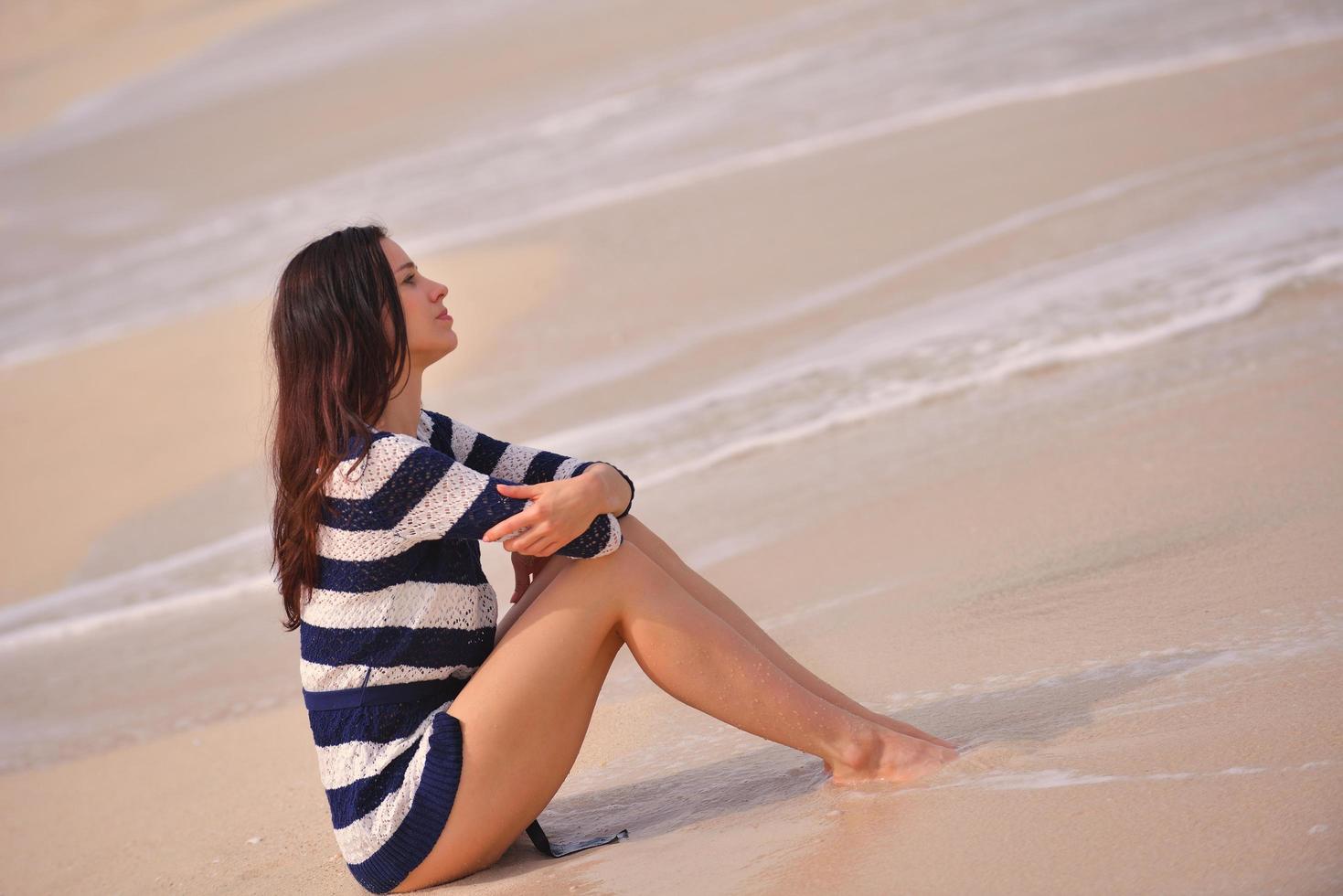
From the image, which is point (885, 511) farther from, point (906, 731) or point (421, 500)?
point (421, 500)

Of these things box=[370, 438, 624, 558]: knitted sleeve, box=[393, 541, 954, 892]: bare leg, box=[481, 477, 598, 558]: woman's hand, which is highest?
box=[370, 438, 624, 558]: knitted sleeve

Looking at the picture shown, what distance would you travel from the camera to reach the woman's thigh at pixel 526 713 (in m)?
2.67

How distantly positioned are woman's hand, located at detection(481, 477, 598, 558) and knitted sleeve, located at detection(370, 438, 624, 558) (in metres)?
0.02

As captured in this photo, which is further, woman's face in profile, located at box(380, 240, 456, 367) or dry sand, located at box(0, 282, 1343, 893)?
woman's face in profile, located at box(380, 240, 456, 367)

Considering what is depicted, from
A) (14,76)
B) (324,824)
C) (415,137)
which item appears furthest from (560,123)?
(14,76)

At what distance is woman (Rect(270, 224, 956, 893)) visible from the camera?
8.70ft

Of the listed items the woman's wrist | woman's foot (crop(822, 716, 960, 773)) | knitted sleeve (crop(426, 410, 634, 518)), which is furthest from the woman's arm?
woman's foot (crop(822, 716, 960, 773))

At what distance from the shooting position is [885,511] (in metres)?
4.51

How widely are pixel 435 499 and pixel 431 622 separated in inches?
10.7

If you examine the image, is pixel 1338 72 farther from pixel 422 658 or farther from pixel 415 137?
pixel 415 137

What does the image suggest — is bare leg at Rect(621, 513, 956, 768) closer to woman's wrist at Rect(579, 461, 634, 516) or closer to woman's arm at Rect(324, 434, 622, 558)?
woman's wrist at Rect(579, 461, 634, 516)

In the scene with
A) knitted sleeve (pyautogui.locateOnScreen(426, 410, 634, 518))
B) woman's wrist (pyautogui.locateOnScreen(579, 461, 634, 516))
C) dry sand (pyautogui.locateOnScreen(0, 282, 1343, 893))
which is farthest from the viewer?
knitted sleeve (pyautogui.locateOnScreen(426, 410, 634, 518))

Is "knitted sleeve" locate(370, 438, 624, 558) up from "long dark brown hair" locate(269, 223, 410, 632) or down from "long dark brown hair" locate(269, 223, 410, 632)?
down

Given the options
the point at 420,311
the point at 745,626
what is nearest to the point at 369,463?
the point at 420,311
